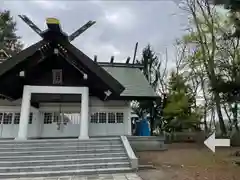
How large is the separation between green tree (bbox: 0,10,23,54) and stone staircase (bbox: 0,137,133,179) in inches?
793

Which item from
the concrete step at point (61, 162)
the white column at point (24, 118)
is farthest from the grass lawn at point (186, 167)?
the white column at point (24, 118)

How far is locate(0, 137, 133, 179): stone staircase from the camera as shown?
8.06 meters

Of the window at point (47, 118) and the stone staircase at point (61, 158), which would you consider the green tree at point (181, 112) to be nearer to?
the window at point (47, 118)

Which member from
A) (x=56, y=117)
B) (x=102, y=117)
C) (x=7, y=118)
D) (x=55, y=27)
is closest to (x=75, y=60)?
(x=55, y=27)

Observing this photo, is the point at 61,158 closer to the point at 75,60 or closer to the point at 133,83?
the point at 75,60

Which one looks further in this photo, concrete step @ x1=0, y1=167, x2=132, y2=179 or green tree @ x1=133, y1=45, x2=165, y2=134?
green tree @ x1=133, y1=45, x2=165, y2=134

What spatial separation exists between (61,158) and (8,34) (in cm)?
2416

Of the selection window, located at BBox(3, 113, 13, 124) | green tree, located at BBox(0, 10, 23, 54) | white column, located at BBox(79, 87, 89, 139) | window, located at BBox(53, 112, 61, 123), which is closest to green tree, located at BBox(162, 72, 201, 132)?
window, located at BBox(53, 112, 61, 123)

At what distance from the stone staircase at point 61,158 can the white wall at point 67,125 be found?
4.04m

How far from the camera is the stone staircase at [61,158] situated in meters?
8.06

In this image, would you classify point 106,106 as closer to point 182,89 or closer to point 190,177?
point 190,177

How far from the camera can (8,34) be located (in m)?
28.0

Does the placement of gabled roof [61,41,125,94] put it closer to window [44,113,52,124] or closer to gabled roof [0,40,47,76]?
gabled roof [0,40,47,76]

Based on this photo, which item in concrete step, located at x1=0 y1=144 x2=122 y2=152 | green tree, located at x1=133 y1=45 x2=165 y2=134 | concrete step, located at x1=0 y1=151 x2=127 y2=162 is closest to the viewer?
concrete step, located at x1=0 y1=151 x2=127 y2=162
